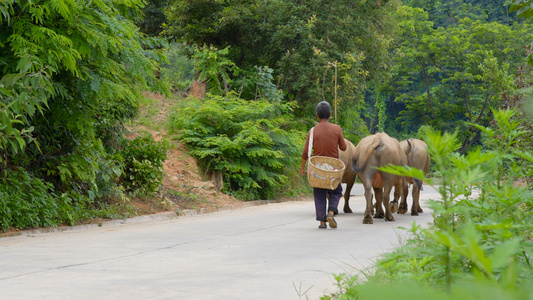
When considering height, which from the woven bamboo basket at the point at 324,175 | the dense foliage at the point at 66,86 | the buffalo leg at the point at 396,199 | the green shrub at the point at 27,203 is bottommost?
the buffalo leg at the point at 396,199

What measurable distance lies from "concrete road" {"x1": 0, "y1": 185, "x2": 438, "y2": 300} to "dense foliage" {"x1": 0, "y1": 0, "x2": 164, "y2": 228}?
1.45m

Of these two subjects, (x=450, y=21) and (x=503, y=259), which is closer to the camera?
(x=503, y=259)

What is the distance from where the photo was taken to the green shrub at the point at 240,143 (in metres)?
20.3

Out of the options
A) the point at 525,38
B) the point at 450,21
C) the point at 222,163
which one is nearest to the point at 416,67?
the point at 525,38

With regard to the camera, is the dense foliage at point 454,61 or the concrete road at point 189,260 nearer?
the concrete road at point 189,260

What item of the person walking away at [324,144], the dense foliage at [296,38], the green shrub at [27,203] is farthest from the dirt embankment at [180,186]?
the dense foliage at [296,38]

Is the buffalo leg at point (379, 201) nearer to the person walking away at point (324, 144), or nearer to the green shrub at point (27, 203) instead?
the person walking away at point (324, 144)

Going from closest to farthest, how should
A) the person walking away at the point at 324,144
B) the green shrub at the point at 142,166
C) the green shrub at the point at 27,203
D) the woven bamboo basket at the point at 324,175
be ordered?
the green shrub at the point at 27,203 → the woven bamboo basket at the point at 324,175 → the person walking away at the point at 324,144 → the green shrub at the point at 142,166

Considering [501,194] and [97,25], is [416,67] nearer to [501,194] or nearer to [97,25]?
[97,25]

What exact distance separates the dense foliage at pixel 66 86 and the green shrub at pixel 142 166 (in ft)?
2.96

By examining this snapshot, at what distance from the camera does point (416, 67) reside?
5341cm

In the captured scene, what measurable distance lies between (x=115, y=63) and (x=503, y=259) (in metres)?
11.1

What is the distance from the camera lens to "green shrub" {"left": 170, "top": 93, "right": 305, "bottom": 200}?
20312mm

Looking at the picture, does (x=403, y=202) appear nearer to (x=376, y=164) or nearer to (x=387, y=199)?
(x=387, y=199)
